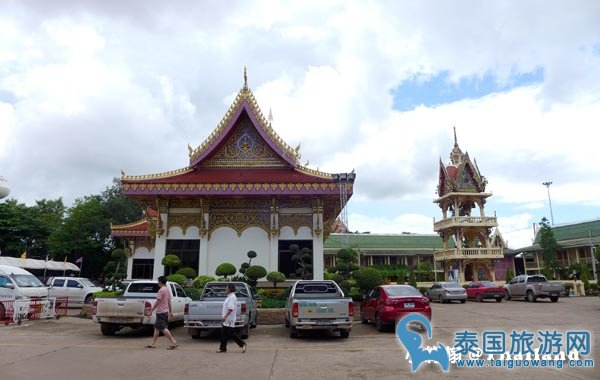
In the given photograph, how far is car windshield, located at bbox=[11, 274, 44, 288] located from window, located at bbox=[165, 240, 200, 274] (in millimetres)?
5657

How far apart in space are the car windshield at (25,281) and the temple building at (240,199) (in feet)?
16.2

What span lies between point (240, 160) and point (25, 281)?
11.1m

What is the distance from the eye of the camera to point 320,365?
812 cm

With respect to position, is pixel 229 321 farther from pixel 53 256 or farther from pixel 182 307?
pixel 53 256

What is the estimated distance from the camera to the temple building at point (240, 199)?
20.0 meters

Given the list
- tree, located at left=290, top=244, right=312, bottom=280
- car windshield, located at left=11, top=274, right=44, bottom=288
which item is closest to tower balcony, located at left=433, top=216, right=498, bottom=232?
tree, located at left=290, top=244, right=312, bottom=280

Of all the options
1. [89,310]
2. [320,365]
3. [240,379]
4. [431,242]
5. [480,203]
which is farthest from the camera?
[431,242]

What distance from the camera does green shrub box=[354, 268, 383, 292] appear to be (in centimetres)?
1756

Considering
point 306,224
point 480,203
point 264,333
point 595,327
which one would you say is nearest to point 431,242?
point 480,203

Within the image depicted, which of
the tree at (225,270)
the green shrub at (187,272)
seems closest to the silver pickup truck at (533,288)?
the tree at (225,270)

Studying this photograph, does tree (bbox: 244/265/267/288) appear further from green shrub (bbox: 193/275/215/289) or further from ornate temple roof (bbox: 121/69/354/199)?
ornate temple roof (bbox: 121/69/354/199)

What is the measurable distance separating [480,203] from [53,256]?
49.5m

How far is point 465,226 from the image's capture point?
1799 inches

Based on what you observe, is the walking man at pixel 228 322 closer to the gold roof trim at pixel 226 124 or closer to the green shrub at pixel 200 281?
the green shrub at pixel 200 281
